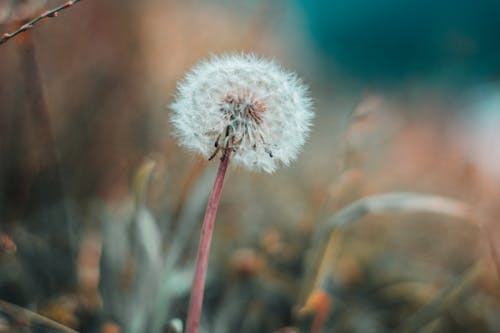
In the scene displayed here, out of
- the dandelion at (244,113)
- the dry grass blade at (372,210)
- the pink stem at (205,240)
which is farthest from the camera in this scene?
the dry grass blade at (372,210)

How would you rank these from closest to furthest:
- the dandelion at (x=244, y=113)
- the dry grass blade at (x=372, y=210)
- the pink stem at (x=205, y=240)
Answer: the pink stem at (x=205, y=240) → the dandelion at (x=244, y=113) → the dry grass blade at (x=372, y=210)

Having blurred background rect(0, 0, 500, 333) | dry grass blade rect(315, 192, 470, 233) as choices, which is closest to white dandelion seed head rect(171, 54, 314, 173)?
blurred background rect(0, 0, 500, 333)

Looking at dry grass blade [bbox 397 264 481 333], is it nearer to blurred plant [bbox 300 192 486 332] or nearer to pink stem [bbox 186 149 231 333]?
blurred plant [bbox 300 192 486 332]

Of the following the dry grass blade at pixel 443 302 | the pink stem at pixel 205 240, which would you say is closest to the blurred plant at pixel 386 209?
the dry grass blade at pixel 443 302

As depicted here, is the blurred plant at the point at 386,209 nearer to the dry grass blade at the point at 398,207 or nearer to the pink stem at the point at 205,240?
the dry grass blade at the point at 398,207

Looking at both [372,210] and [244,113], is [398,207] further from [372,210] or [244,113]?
[244,113]

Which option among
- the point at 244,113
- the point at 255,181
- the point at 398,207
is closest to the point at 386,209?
the point at 398,207

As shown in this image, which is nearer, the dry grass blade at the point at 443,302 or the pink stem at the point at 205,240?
the pink stem at the point at 205,240

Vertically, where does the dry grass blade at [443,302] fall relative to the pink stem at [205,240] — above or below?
above

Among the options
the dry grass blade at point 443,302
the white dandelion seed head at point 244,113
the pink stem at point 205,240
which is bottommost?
the pink stem at point 205,240
